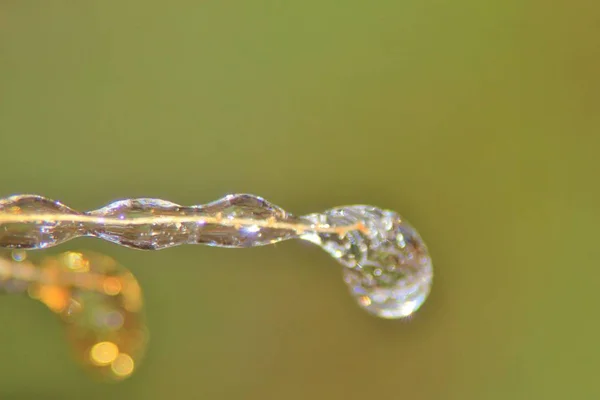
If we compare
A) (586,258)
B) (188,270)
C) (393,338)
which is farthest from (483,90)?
(188,270)

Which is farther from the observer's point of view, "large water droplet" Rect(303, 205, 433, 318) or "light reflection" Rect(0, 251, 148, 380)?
"light reflection" Rect(0, 251, 148, 380)

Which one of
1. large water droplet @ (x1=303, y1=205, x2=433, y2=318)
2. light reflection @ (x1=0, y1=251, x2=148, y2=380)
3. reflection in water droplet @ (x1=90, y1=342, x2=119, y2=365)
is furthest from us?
reflection in water droplet @ (x1=90, y1=342, x2=119, y2=365)

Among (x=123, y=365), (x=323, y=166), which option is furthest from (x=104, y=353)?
(x=323, y=166)

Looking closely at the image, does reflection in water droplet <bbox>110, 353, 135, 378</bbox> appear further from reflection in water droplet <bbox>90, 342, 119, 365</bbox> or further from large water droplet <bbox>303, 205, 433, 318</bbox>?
large water droplet <bbox>303, 205, 433, 318</bbox>

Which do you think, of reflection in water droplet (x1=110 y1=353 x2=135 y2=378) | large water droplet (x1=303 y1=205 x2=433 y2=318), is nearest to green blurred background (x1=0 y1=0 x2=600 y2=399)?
reflection in water droplet (x1=110 y1=353 x2=135 y2=378)

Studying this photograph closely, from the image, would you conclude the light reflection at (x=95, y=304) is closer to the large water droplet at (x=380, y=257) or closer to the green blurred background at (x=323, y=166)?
the green blurred background at (x=323, y=166)

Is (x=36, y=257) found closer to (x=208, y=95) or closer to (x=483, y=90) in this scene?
(x=208, y=95)
